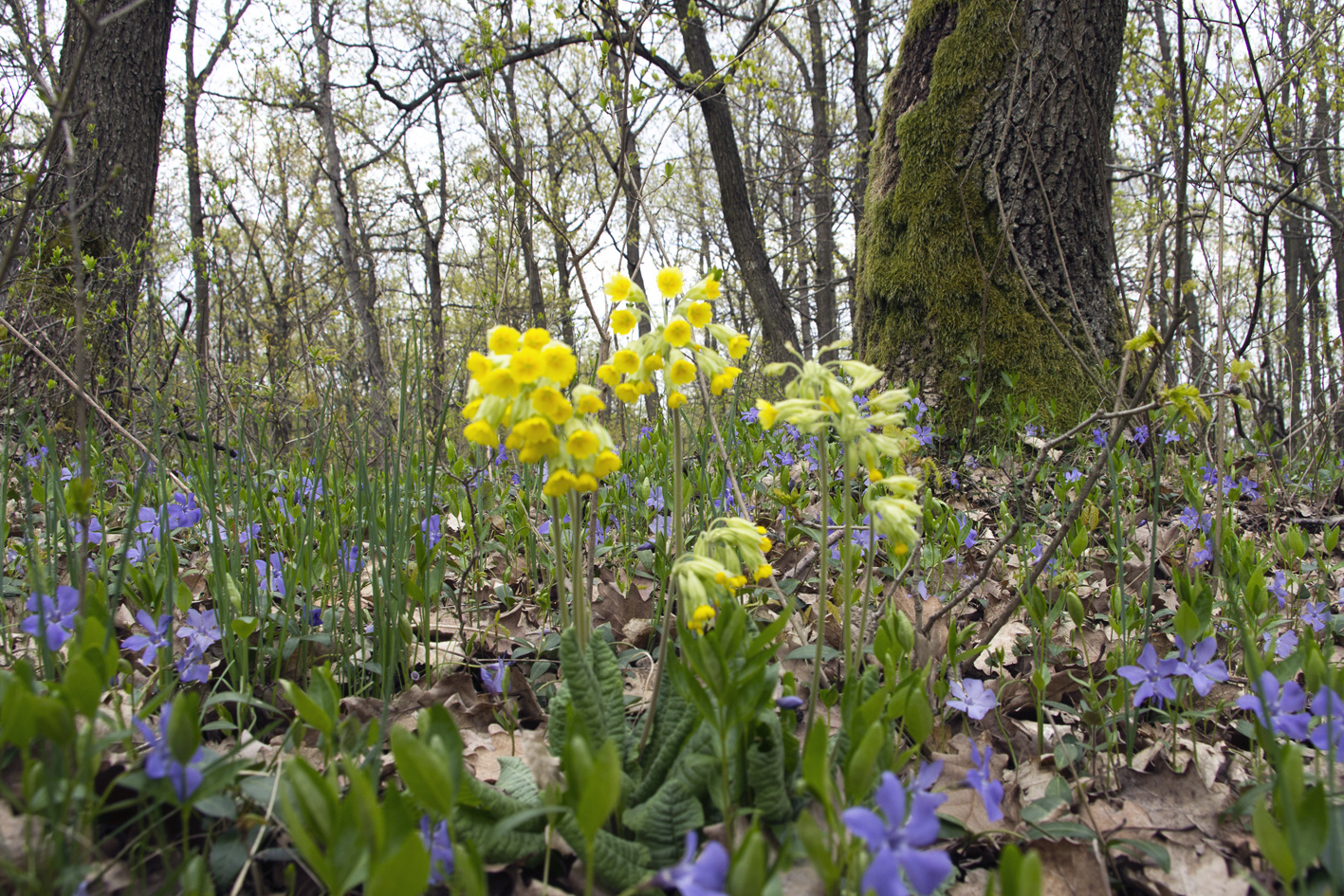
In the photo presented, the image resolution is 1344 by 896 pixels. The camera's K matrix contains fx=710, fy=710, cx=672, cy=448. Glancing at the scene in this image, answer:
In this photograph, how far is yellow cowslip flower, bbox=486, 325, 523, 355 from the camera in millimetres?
941

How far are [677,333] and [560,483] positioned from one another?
288 millimetres

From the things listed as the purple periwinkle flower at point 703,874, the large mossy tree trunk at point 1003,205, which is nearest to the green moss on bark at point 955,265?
the large mossy tree trunk at point 1003,205

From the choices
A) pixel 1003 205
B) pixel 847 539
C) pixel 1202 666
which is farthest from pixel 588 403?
pixel 1003 205

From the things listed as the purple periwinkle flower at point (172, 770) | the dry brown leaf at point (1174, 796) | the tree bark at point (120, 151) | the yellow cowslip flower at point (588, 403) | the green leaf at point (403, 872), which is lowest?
the dry brown leaf at point (1174, 796)

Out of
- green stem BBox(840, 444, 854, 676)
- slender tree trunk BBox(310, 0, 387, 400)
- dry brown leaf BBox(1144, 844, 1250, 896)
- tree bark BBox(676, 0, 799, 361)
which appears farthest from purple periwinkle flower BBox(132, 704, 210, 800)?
slender tree trunk BBox(310, 0, 387, 400)

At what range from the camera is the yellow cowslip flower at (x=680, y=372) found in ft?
3.39

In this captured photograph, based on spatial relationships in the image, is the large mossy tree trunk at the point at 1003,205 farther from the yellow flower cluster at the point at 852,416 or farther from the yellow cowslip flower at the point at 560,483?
the yellow cowslip flower at the point at 560,483

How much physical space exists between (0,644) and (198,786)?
2.60ft

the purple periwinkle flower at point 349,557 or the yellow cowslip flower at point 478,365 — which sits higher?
the yellow cowslip flower at point 478,365

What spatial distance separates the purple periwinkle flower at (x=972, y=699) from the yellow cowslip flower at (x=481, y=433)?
0.85 m

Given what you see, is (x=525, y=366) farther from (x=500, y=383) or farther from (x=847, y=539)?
(x=847, y=539)

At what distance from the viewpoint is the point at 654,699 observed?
1059 mm

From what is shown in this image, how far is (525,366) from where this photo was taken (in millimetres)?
893

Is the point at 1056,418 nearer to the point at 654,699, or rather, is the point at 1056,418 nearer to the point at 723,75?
the point at 723,75
